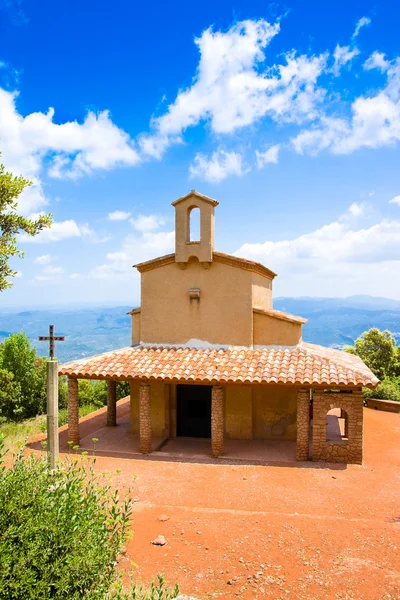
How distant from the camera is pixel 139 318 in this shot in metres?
18.1

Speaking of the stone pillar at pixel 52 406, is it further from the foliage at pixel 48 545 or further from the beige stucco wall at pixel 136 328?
the beige stucco wall at pixel 136 328

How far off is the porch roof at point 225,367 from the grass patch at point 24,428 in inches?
164

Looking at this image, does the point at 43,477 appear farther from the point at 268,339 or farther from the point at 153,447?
the point at 268,339

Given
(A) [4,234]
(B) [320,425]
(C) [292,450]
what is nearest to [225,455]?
(C) [292,450]

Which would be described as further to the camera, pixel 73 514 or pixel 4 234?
pixel 4 234

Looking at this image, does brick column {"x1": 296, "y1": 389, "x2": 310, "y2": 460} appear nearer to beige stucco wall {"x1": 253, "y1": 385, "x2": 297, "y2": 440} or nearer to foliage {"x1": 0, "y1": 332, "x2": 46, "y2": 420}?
beige stucco wall {"x1": 253, "y1": 385, "x2": 297, "y2": 440}

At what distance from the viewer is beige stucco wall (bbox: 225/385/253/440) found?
1642 centimetres

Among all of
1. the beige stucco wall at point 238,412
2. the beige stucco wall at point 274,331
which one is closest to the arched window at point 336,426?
the beige stucco wall at point 238,412

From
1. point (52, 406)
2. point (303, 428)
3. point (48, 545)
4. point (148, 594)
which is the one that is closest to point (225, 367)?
point (303, 428)

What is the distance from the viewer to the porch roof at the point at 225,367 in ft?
45.9

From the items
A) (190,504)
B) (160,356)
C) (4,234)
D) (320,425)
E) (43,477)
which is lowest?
(190,504)

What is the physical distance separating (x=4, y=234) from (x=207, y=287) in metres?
8.33

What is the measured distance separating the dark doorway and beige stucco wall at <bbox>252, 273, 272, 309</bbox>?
4.27 meters

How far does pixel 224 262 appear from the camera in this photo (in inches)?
656
